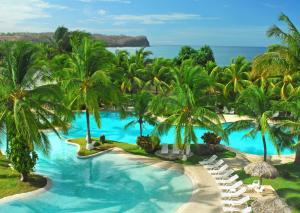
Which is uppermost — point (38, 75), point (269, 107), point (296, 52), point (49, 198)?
point (296, 52)

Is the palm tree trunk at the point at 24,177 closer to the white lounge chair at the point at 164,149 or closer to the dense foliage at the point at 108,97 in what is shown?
the dense foliage at the point at 108,97

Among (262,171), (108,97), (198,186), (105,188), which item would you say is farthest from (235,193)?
(108,97)

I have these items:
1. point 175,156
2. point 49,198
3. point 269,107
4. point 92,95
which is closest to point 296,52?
point 269,107

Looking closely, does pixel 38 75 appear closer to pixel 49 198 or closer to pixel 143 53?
pixel 49 198

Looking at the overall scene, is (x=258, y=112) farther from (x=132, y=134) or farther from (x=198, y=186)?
(x=132, y=134)

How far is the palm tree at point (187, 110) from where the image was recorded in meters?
19.4

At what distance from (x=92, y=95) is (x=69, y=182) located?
5.47 metres

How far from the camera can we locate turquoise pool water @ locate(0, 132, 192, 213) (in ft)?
51.6

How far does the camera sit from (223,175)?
18.0 metres

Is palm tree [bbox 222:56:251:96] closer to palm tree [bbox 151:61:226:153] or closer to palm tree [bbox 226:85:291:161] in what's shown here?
palm tree [bbox 151:61:226:153]

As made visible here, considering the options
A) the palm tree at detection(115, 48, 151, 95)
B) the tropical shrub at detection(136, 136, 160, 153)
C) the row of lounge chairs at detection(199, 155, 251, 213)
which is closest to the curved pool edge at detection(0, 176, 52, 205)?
the tropical shrub at detection(136, 136, 160, 153)

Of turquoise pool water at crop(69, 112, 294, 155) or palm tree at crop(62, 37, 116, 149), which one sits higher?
palm tree at crop(62, 37, 116, 149)

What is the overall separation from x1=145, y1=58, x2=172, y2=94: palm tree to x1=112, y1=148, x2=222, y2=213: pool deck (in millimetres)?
14105

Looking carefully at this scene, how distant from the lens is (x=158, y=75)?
1455 inches
